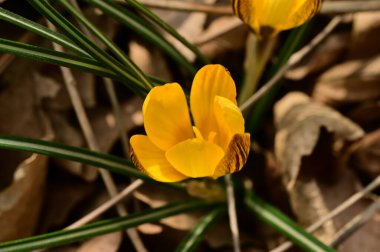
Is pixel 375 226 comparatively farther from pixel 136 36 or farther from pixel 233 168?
pixel 136 36

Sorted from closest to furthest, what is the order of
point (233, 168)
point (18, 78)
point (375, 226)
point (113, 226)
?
point (233, 168) → point (113, 226) → point (375, 226) → point (18, 78)

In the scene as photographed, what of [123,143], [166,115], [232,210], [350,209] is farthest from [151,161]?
[350,209]

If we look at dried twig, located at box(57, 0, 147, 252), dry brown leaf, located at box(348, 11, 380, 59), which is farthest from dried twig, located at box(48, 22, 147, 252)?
dry brown leaf, located at box(348, 11, 380, 59)

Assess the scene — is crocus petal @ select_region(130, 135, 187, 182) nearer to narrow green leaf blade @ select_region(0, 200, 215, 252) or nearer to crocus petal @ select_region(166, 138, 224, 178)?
crocus petal @ select_region(166, 138, 224, 178)

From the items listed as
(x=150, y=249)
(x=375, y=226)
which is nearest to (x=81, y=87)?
(x=150, y=249)

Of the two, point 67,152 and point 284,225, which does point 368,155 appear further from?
point 67,152

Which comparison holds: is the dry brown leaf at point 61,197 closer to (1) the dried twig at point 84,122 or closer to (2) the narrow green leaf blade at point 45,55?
(1) the dried twig at point 84,122
